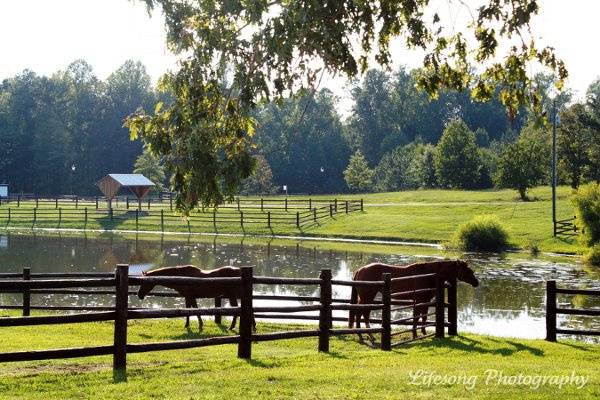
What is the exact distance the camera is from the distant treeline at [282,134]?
96.2 metres

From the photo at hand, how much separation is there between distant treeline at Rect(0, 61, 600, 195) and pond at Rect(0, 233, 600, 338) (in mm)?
43287

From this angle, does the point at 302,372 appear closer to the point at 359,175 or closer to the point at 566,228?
the point at 566,228

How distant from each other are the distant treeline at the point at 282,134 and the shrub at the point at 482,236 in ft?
132

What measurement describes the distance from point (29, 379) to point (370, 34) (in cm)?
744

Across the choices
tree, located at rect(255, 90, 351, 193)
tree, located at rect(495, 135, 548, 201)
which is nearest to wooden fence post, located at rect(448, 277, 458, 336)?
tree, located at rect(495, 135, 548, 201)

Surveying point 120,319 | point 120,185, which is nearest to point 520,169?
point 120,185

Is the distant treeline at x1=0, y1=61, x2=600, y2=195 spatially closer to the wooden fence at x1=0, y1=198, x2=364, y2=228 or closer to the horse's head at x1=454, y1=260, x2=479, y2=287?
the wooden fence at x1=0, y1=198, x2=364, y2=228

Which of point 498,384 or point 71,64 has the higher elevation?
point 71,64

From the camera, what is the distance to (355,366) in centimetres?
1044

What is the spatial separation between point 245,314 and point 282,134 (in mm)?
108420

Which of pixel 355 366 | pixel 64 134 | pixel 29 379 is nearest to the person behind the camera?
pixel 29 379

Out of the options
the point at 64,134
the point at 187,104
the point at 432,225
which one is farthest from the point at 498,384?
the point at 64,134

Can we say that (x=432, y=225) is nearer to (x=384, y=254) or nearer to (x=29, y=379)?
(x=384, y=254)

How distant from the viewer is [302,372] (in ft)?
31.8
